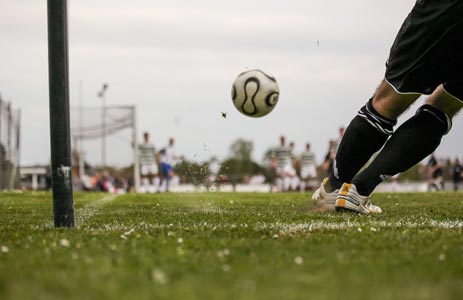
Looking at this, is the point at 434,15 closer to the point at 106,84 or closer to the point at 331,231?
the point at 331,231

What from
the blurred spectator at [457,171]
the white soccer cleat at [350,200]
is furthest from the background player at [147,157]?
the white soccer cleat at [350,200]

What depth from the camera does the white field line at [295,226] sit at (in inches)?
174

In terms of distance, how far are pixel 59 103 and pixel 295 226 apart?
5.68 ft

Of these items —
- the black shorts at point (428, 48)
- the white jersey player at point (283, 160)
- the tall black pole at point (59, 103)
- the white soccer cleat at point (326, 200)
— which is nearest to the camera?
the tall black pole at point (59, 103)

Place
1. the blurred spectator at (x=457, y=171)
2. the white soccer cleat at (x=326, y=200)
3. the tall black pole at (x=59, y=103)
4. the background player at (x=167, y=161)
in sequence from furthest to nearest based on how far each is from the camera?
the blurred spectator at (x=457, y=171), the background player at (x=167, y=161), the white soccer cleat at (x=326, y=200), the tall black pole at (x=59, y=103)

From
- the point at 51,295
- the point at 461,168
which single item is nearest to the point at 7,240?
the point at 51,295

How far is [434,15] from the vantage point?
4926 millimetres

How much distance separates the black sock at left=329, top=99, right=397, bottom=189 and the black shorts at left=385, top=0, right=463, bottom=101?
0.52 meters

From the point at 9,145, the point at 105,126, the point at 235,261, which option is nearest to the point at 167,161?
the point at 9,145

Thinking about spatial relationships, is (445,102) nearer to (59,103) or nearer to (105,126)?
(59,103)

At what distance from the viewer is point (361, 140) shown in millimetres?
5836

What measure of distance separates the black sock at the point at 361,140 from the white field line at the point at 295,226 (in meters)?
1.02

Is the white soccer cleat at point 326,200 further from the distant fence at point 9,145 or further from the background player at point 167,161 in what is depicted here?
the background player at point 167,161

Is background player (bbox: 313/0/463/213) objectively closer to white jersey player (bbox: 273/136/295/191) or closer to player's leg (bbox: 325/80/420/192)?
player's leg (bbox: 325/80/420/192)
